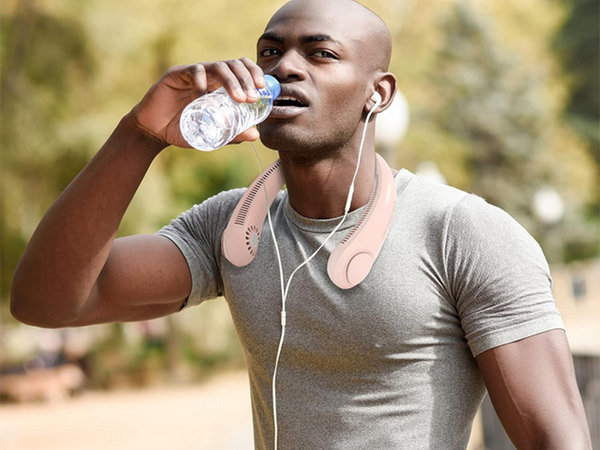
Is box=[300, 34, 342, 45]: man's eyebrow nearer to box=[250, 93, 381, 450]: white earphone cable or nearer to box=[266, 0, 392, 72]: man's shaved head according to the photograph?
box=[266, 0, 392, 72]: man's shaved head

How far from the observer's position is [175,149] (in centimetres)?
1794

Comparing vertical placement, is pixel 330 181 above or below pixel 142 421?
above

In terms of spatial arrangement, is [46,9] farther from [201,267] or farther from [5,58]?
[201,267]

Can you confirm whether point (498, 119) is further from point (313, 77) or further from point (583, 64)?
point (313, 77)

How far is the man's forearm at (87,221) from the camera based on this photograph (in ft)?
6.81

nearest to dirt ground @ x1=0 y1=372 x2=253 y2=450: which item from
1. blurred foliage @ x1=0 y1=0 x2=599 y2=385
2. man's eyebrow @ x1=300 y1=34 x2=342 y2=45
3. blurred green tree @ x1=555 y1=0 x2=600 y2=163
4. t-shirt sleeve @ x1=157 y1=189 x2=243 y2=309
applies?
blurred foliage @ x1=0 y1=0 x2=599 y2=385

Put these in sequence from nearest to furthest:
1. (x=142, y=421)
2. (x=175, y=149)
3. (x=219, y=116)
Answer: (x=219, y=116), (x=142, y=421), (x=175, y=149)

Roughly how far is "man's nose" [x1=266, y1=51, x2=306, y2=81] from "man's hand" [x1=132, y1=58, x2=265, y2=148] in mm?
152

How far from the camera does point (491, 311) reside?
1928 millimetres

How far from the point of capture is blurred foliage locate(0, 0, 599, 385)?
591 inches

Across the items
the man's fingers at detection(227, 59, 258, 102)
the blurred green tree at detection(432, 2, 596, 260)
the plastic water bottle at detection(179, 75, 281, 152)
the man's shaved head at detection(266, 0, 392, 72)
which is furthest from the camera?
the blurred green tree at detection(432, 2, 596, 260)

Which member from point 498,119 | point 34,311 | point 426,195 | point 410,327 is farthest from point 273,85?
point 498,119

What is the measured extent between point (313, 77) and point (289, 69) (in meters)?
0.07

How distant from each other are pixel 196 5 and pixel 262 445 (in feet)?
51.6
